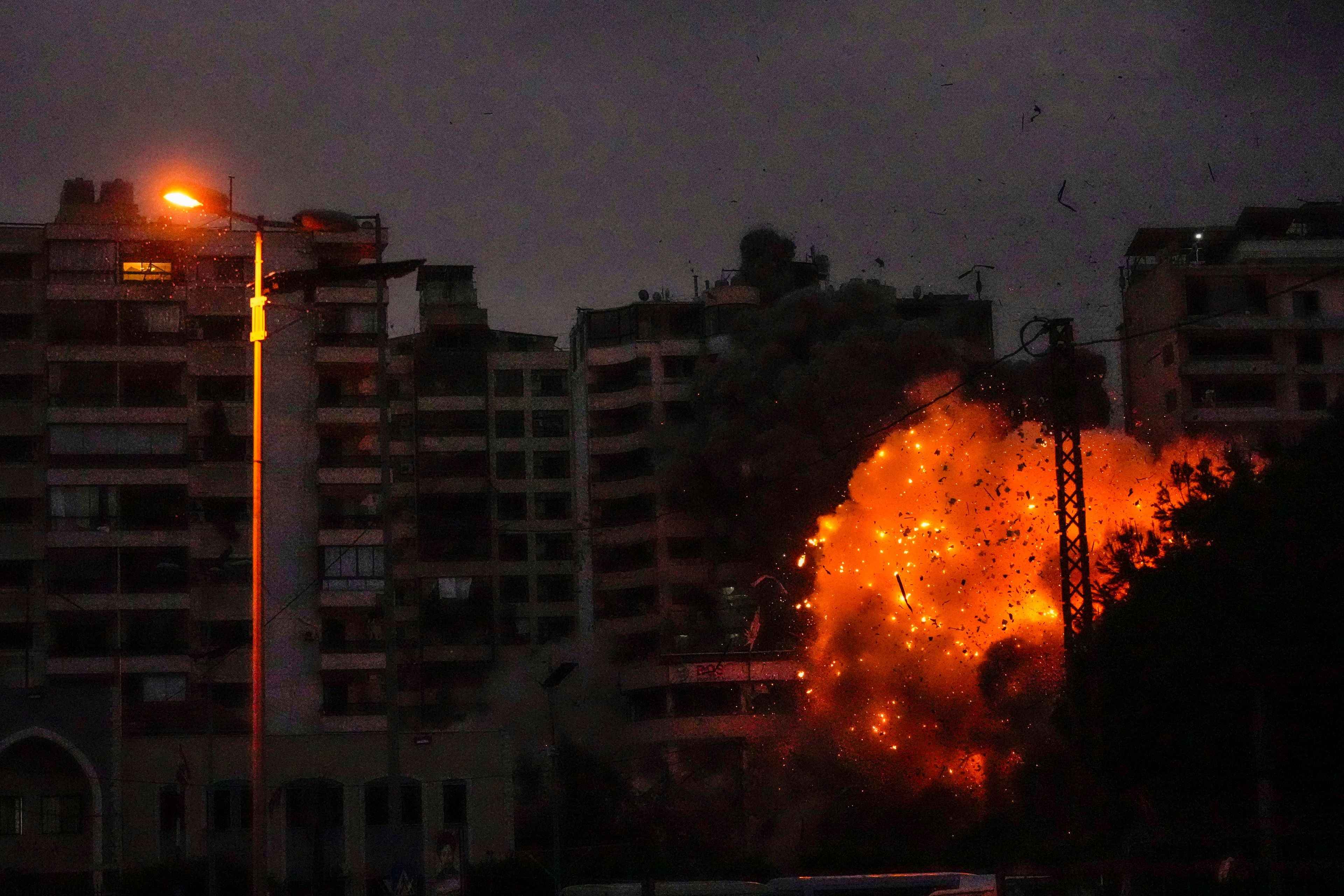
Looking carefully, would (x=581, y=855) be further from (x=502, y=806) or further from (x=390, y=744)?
(x=390, y=744)

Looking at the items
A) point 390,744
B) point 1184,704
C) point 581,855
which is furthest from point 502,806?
point 1184,704

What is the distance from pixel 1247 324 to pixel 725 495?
23676 millimetres

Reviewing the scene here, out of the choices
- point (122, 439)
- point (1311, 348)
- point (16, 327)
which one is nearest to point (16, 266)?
point (16, 327)

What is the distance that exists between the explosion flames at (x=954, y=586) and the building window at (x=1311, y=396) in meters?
23.4

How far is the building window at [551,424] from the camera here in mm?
101188

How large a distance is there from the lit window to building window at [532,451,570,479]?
87.6 feet

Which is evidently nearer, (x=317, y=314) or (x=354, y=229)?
(x=354, y=229)

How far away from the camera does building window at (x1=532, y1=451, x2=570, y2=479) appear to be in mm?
101125

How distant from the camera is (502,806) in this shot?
59312mm

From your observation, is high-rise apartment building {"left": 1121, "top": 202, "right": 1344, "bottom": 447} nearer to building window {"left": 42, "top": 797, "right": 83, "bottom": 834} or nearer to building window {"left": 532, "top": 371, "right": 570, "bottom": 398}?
building window {"left": 532, "top": 371, "right": 570, "bottom": 398}

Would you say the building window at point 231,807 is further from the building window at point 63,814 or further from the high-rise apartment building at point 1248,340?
the high-rise apartment building at point 1248,340

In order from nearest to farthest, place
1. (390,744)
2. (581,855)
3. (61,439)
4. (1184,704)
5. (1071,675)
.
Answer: (1071,675)
(1184,704)
(390,744)
(581,855)
(61,439)

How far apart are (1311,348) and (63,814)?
A: 53882 millimetres

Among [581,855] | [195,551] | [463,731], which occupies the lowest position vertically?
[581,855]
